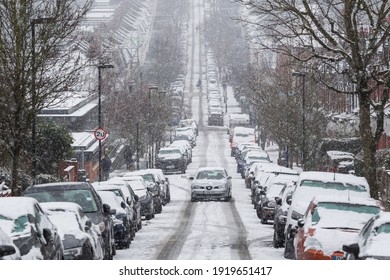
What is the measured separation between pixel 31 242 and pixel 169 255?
8253 millimetres

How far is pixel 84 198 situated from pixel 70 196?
31cm

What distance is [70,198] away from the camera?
23703 mm

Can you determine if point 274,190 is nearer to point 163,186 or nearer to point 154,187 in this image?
point 154,187

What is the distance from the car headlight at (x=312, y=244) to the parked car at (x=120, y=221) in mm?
7776

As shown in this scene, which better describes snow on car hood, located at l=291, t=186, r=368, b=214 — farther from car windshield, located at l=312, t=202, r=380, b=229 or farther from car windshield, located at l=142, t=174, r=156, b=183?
car windshield, located at l=142, t=174, r=156, b=183

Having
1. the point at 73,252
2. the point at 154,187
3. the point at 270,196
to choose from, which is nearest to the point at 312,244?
the point at 73,252

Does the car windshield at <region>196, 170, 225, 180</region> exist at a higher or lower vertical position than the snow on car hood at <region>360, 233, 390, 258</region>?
lower

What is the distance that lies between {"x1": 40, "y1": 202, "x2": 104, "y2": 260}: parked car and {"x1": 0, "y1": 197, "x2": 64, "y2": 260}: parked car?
3.98 ft

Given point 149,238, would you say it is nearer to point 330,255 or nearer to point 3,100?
point 3,100

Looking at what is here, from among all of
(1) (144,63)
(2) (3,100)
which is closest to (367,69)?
(2) (3,100)

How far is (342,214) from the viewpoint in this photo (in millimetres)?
20109

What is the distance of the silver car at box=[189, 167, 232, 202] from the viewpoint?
50.3m

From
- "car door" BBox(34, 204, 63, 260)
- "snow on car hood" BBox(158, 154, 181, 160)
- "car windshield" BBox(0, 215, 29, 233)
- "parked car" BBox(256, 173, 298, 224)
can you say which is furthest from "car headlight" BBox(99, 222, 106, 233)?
"snow on car hood" BBox(158, 154, 181, 160)

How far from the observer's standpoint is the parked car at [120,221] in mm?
27250
